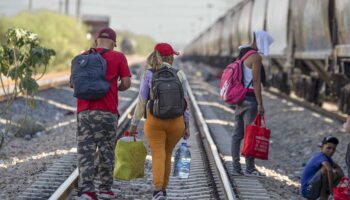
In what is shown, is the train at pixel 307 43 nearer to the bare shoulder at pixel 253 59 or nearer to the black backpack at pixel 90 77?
the bare shoulder at pixel 253 59

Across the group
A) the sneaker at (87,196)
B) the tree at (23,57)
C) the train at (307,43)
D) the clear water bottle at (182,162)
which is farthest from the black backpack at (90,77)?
the train at (307,43)

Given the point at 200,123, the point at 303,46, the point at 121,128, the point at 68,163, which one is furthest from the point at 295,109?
the point at 68,163

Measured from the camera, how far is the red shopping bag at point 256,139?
8438 millimetres

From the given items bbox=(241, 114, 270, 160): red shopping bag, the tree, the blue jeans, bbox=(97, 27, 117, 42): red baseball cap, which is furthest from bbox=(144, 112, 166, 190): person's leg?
the tree

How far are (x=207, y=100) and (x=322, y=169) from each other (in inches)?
647

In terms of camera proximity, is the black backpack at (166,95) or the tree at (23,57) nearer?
the black backpack at (166,95)

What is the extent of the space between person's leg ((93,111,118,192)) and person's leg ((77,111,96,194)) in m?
0.08

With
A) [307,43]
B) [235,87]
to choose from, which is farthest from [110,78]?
[307,43]

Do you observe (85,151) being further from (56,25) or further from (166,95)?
(56,25)

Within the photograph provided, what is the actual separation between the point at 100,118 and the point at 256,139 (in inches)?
93.5

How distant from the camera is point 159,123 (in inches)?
269

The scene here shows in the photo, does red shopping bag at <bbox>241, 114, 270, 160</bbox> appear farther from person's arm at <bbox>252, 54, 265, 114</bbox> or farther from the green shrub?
the green shrub

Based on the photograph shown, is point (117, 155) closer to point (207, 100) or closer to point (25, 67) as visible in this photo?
point (25, 67)

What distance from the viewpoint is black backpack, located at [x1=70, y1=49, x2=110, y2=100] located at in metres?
6.64
